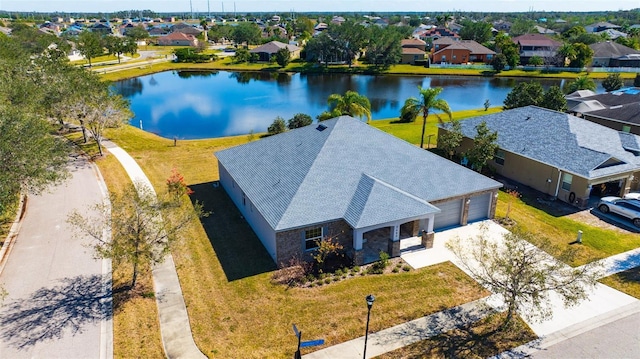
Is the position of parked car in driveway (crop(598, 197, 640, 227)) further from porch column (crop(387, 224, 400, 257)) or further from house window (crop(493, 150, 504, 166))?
porch column (crop(387, 224, 400, 257))

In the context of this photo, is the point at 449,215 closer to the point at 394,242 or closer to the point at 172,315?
the point at 394,242

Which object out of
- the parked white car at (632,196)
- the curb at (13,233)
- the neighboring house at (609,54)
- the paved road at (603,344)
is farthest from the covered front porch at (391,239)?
the neighboring house at (609,54)

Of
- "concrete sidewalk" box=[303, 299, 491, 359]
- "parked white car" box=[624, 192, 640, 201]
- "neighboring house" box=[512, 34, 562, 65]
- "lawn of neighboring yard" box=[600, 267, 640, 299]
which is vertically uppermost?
"neighboring house" box=[512, 34, 562, 65]

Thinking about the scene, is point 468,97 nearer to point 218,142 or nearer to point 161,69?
point 218,142

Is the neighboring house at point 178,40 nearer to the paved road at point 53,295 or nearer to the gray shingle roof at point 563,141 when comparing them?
the gray shingle roof at point 563,141

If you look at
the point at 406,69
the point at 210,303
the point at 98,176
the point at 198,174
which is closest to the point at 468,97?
the point at 406,69

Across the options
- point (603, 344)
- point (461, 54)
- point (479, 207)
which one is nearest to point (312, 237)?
point (479, 207)

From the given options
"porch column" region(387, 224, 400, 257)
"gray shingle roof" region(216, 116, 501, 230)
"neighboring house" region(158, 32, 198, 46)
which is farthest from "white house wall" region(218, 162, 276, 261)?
"neighboring house" region(158, 32, 198, 46)
